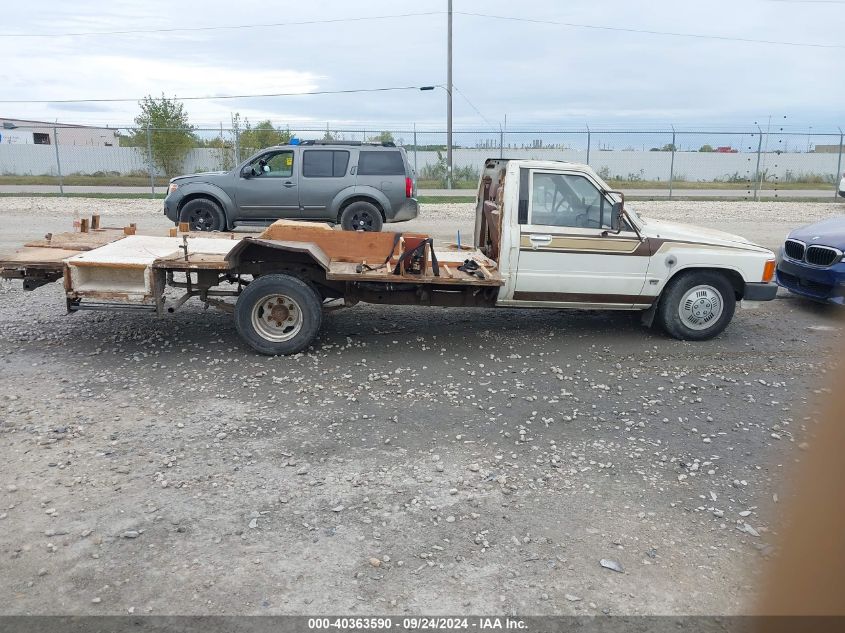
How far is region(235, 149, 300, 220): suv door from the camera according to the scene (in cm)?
1436

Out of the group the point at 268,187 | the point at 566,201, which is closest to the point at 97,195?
the point at 268,187

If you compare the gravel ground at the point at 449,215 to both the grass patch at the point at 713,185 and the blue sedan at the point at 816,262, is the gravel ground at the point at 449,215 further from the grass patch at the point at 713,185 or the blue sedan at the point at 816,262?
the grass patch at the point at 713,185

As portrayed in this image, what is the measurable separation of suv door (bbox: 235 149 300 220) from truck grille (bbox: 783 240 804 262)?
902 cm

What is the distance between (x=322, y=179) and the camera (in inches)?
575

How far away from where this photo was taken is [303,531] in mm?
4000

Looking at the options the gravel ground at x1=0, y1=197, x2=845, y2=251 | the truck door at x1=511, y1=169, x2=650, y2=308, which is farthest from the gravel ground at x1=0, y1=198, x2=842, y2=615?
the gravel ground at x1=0, y1=197, x2=845, y2=251

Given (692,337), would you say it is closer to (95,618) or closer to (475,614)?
(475,614)

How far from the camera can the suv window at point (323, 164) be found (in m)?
14.6

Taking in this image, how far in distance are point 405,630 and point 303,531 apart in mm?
983

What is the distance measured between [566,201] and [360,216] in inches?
308

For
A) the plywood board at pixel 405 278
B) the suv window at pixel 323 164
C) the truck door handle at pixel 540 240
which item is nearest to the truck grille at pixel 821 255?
the truck door handle at pixel 540 240

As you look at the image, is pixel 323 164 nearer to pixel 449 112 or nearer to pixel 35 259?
pixel 35 259

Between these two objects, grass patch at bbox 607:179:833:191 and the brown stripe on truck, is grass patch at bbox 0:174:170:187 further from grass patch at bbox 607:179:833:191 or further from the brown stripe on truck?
the brown stripe on truck

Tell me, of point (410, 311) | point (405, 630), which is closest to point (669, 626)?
point (405, 630)
